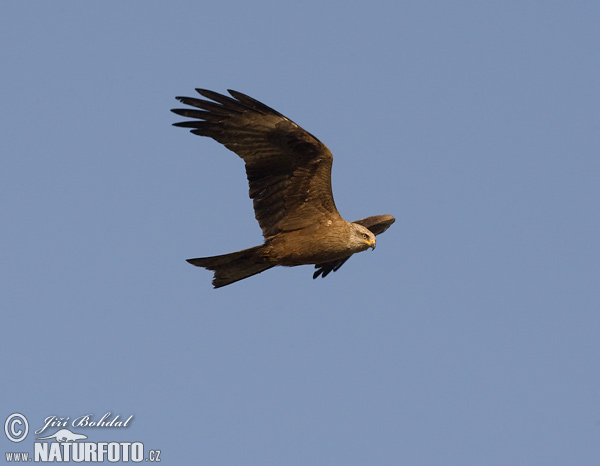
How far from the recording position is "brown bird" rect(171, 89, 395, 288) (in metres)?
13.3

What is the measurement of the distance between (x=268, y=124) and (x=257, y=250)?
68.4 inches

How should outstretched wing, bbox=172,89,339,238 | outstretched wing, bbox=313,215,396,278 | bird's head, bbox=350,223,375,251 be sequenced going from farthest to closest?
1. outstretched wing, bbox=313,215,396,278
2. bird's head, bbox=350,223,375,251
3. outstretched wing, bbox=172,89,339,238

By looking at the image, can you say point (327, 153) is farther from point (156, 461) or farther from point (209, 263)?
point (156, 461)

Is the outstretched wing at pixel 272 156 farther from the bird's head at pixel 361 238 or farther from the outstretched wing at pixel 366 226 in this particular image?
the outstretched wing at pixel 366 226

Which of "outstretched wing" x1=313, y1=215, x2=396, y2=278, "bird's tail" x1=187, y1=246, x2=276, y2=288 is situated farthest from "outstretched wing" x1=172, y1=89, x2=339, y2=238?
"outstretched wing" x1=313, y1=215, x2=396, y2=278

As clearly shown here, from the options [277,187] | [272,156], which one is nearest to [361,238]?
[277,187]

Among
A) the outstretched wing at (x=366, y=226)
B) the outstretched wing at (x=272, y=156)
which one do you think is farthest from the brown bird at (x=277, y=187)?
the outstretched wing at (x=366, y=226)

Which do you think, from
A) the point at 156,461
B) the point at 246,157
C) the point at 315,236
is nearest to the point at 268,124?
the point at 246,157

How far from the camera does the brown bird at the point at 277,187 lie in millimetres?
13297

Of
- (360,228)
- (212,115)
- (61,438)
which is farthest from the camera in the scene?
(61,438)

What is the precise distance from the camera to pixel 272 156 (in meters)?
13.6

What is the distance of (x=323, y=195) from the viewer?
1385 cm

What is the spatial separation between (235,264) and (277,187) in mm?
1188

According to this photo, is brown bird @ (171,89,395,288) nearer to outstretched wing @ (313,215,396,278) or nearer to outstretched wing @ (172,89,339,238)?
outstretched wing @ (172,89,339,238)
